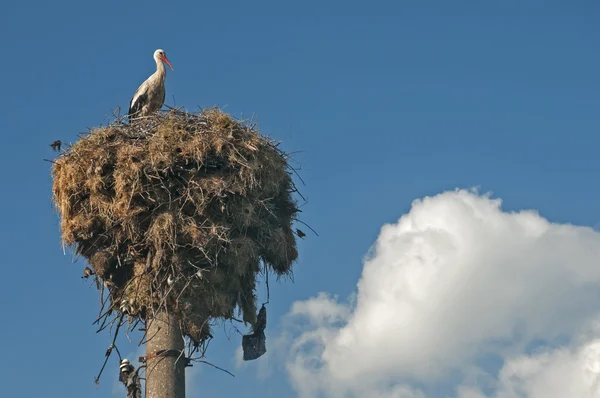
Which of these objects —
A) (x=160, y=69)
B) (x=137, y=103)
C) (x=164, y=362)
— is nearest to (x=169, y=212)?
(x=164, y=362)

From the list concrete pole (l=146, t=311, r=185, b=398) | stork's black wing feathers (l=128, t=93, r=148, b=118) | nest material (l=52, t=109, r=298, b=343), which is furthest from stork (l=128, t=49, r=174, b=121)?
concrete pole (l=146, t=311, r=185, b=398)

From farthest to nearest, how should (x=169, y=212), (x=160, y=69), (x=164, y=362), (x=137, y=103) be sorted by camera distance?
(x=160, y=69)
(x=137, y=103)
(x=169, y=212)
(x=164, y=362)

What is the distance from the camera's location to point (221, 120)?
11.3 meters

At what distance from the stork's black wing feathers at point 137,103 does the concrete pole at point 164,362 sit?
15.5 feet

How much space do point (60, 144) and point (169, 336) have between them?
275 centimetres

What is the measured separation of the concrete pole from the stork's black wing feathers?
4.73 meters

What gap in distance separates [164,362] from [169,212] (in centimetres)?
166

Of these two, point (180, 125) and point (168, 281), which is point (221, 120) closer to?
point (180, 125)

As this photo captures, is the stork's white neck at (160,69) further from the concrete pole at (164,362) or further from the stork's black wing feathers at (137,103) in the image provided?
the concrete pole at (164,362)

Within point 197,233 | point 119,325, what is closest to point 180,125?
point 197,233

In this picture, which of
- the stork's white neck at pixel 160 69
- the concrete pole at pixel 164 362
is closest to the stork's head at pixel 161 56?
the stork's white neck at pixel 160 69

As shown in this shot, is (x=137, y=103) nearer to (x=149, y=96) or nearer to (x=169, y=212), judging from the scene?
(x=149, y=96)

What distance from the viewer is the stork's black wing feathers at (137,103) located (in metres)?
14.4

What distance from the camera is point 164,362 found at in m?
10.4
